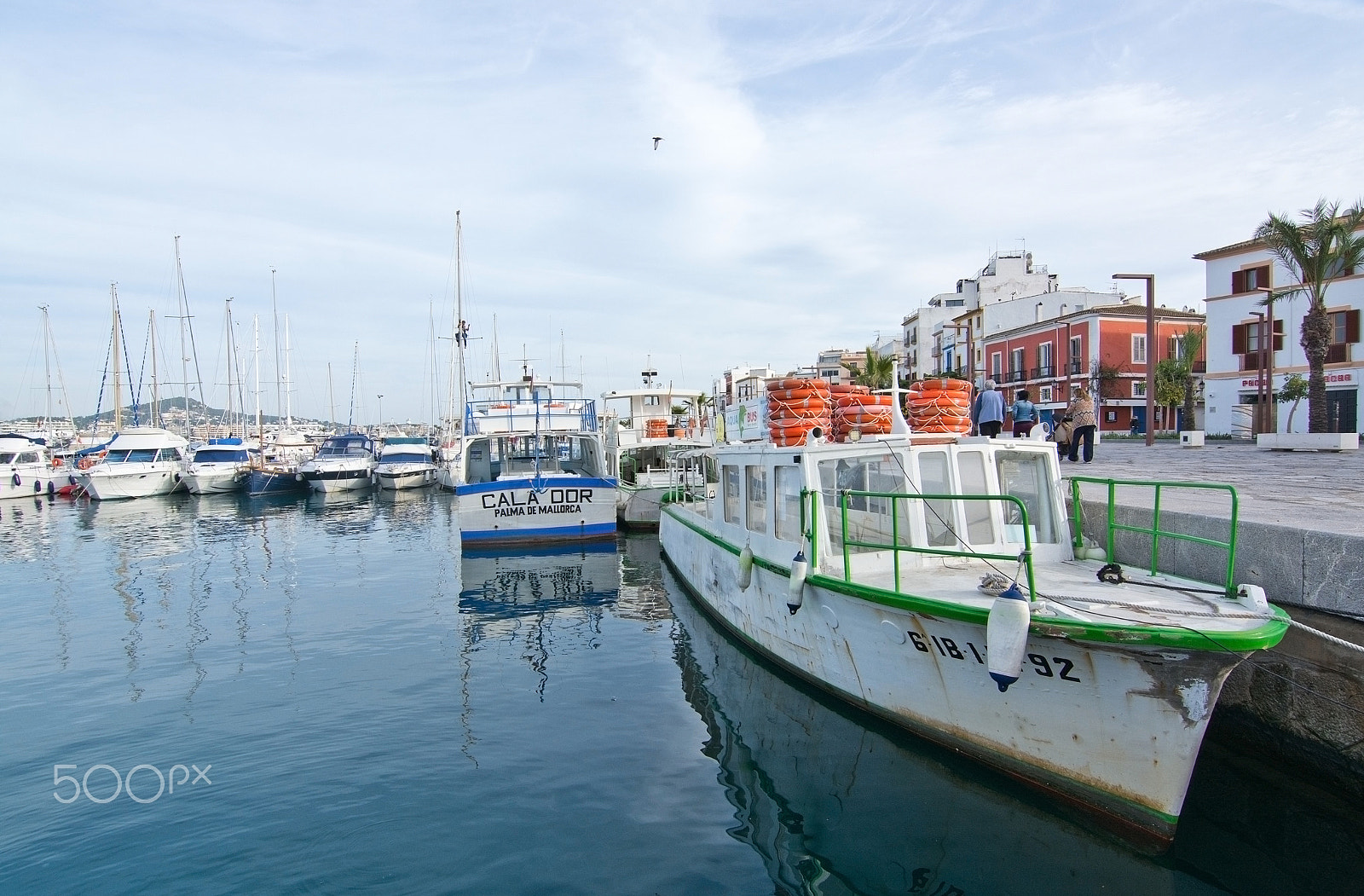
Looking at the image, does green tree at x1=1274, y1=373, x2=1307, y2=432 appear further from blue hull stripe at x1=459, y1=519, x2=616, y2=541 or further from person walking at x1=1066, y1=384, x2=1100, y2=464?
blue hull stripe at x1=459, y1=519, x2=616, y2=541

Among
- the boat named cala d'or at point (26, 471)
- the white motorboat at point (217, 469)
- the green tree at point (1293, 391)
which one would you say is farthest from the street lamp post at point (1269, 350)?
the boat named cala d'or at point (26, 471)

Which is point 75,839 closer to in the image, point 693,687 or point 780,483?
point 693,687

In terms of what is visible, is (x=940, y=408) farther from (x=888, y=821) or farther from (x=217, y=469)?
(x=217, y=469)

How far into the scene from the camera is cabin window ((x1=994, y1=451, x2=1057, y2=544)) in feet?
27.3

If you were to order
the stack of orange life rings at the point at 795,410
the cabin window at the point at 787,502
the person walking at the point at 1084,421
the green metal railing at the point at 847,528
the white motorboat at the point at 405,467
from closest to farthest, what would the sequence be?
the green metal railing at the point at 847,528
the cabin window at the point at 787,502
the stack of orange life rings at the point at 795,410
the person walking at the point at 1084,421
the white motorboat at the point at 405,467

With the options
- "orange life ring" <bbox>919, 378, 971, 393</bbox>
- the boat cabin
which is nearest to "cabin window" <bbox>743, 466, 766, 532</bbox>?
the boat cabin

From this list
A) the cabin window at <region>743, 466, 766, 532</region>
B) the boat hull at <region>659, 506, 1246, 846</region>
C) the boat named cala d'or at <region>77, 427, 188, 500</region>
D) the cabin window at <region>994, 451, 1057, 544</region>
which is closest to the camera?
the boat hull at <region>659, 506, 1246, 846</region>

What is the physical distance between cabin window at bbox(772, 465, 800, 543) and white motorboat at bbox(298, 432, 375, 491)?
33496 millimetres

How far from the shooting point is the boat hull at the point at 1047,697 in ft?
18.1

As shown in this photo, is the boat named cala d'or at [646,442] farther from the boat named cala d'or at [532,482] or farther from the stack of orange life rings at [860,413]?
the stack of orange life rings at [860,413]

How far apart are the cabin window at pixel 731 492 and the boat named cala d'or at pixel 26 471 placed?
140 feet

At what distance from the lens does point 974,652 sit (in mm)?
6367

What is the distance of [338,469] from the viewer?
3803 centimetres

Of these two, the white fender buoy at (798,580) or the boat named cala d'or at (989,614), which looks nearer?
the boat named cala d'or at (989,614)
